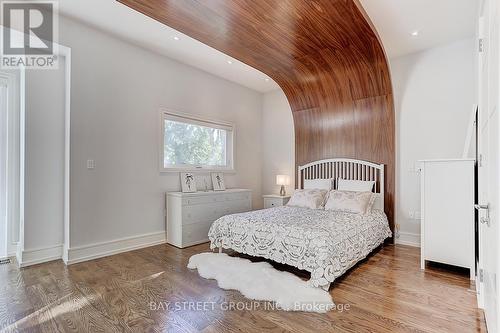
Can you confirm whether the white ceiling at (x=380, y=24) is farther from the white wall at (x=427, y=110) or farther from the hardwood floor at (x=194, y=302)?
the hardwood floor at (x=194, y=302)

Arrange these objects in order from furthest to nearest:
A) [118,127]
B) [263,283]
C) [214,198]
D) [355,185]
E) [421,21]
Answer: [214,198]
[355,185]
[118,127]
[421,21]
[263,283]

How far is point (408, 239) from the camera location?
3893 mm

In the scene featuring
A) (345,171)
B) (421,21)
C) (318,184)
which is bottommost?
(318,184)

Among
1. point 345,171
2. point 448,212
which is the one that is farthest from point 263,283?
point 345,171

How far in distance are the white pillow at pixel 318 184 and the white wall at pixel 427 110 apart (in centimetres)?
99

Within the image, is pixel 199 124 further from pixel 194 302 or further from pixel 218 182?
pixel 194 302

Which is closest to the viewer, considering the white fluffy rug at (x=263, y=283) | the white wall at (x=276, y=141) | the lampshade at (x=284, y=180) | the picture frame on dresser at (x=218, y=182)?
the white fluffy rug at (x=263, y=283)

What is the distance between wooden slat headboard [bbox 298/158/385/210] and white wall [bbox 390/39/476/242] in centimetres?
28

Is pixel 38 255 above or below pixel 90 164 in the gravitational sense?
below

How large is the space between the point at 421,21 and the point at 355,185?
7.34 ft

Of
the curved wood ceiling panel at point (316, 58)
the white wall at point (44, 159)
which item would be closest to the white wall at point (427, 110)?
the curved wood ceiling panel at point (316, 58)

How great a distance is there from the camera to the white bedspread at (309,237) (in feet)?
8.05

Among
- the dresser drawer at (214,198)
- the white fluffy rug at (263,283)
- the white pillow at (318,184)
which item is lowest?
the white fluffy rug at (263,283)

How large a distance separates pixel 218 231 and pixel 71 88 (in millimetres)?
2463
